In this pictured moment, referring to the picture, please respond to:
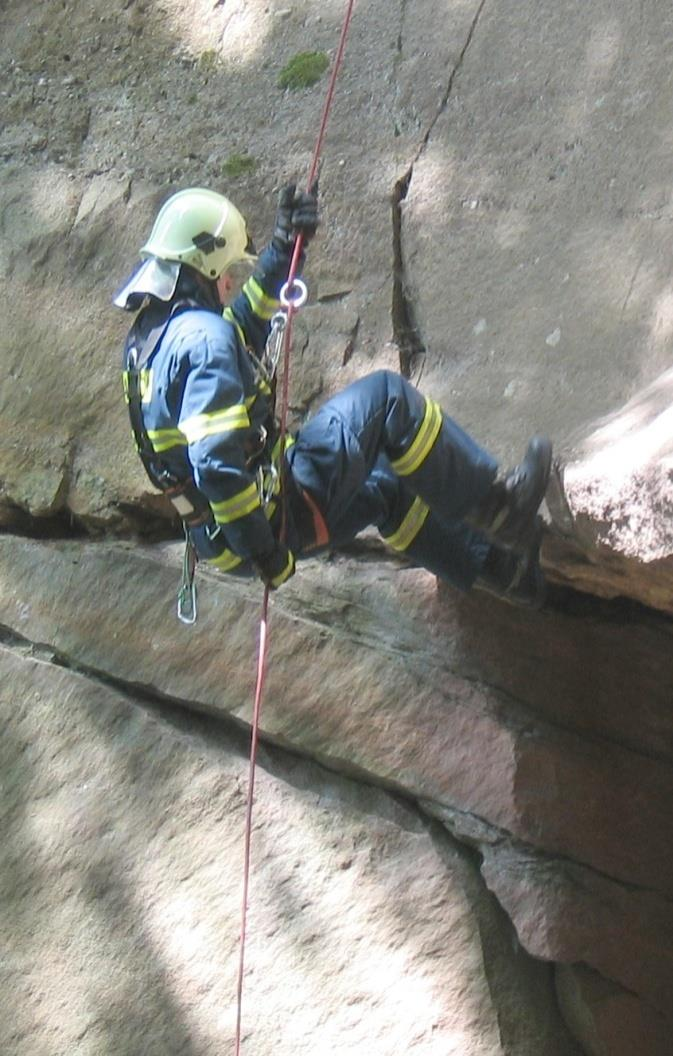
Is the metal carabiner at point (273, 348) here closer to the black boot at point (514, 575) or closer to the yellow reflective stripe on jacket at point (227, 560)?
the yellow reflective stripe on jacket at point (227, 560)

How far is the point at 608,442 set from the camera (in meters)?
3.63

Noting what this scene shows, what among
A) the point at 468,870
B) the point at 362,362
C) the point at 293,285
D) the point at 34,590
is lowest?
the point at 468,870

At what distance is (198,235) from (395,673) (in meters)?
1.56

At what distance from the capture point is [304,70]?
515cm

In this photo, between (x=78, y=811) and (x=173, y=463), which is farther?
(x=78, y=811)

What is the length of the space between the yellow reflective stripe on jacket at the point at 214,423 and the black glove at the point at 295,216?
0.57 meters

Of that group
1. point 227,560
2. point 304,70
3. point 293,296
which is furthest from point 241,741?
point 304,70

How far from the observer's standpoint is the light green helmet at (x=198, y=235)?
12.3 ft

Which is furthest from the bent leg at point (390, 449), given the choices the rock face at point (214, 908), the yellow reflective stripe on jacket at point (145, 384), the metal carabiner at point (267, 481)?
the rock face at point (214, 908)

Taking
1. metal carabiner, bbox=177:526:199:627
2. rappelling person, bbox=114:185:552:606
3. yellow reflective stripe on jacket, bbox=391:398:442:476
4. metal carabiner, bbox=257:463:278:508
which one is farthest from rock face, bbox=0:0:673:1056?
metal carabiner, bbox=257:463:278:508

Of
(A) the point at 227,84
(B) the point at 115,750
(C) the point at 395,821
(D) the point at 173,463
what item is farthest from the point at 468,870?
(A) the point at 227,84

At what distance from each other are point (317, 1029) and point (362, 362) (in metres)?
2.23

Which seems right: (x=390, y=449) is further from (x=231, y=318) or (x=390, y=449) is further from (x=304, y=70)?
(x=304, y=70)

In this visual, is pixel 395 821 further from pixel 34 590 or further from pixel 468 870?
pixel 34 590
